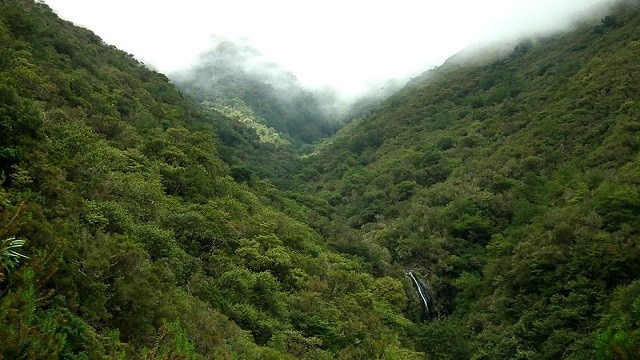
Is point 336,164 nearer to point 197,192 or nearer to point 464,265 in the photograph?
point 464,265

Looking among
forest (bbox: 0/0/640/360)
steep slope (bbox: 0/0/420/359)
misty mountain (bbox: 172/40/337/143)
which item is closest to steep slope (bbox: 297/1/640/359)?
forest (bbox: 0/0/640/360)

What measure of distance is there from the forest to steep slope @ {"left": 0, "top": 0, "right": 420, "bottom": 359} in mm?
73

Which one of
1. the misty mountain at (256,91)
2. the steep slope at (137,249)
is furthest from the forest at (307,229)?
the misty mountain at (256,91)

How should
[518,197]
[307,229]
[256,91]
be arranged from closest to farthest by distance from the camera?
[307,229] → [518,197] → [256,91]

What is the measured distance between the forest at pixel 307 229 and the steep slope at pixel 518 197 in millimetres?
172

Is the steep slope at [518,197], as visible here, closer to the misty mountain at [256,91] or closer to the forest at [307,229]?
the forest at [307,229]

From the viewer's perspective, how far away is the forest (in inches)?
431

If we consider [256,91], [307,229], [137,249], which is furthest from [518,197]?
[256,91]

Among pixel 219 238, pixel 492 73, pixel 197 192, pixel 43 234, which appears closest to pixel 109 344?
pixel 43 234

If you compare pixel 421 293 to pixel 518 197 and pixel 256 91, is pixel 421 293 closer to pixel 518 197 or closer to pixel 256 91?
pixel 518 197

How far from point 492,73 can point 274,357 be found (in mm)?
73707

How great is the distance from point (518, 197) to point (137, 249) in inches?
1359

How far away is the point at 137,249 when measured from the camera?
1305 cm

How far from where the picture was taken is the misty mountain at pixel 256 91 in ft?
408
